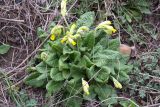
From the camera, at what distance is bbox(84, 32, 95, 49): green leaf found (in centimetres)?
275

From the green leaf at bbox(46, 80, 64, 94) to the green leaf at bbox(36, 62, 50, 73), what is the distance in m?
0.10

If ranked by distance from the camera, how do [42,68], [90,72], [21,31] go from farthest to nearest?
1. [21,31]
2. [42,68]
3. [90,72]

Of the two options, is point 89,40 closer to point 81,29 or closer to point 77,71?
point 81,29

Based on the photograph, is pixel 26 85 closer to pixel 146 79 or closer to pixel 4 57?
pixel 4 57

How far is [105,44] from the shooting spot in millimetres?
2861

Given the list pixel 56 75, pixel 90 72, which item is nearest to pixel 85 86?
pixel 90 72

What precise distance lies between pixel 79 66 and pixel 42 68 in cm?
28

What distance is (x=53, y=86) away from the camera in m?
2.71

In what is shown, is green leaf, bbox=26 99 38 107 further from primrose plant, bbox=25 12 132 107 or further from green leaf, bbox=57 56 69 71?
green leaf, bbox=57 56 69 71

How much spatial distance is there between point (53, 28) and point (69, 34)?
5.4 inches

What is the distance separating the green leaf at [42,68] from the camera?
2.77 meters

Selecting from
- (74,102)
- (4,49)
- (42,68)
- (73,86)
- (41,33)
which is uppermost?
(41,33)

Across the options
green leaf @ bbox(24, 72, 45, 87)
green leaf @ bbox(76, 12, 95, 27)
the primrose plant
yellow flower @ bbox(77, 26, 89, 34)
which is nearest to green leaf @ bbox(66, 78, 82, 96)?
the primrose plant

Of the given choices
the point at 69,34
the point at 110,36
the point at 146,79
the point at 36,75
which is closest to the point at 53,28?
the point at 69,34
